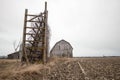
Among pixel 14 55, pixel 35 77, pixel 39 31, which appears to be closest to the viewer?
Result: pixel 35 77

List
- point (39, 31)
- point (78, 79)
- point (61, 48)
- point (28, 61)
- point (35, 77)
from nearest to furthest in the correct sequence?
point (78, 79) < point (35, 77) < point (28, 61) < point (39, 31) < point (61, 48)

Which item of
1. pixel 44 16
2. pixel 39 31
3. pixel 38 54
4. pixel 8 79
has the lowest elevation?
→ pixel 8 79

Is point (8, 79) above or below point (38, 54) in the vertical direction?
below

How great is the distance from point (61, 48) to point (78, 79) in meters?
33.8

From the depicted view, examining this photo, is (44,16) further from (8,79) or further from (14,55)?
(14,55)

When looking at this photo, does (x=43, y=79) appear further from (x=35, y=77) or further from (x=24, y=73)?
(x=24, y=73)

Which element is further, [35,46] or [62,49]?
[62,49]

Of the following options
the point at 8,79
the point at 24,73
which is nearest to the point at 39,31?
the point at 24,73

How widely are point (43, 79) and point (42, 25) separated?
828 cm

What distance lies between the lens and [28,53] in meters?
14.6

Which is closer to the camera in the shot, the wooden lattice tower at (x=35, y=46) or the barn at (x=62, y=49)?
the wooden lattice tower at (x=35, y=46)

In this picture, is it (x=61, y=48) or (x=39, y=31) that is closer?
(x=39, y=31)

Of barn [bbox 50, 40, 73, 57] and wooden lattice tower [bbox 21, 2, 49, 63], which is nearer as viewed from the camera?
wooden lattice tower [bbox 21, 2, 49, 63]

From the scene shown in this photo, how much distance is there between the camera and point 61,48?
A: 41375 millimetres
